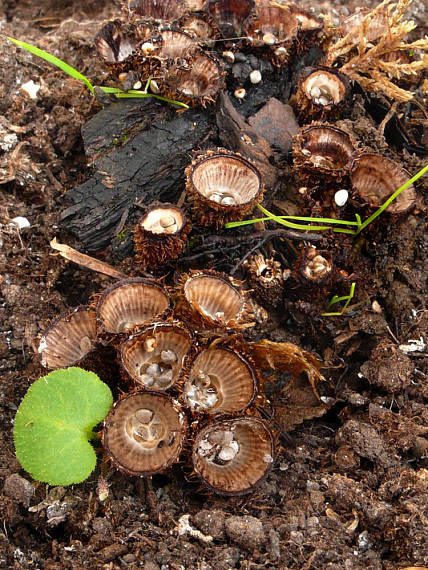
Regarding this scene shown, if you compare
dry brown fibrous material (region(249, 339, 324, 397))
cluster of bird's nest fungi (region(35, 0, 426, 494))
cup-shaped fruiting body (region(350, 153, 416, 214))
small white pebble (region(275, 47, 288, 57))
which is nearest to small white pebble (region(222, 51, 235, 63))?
cluster of bird's nest fungi (region(35, 0, 426, 494))

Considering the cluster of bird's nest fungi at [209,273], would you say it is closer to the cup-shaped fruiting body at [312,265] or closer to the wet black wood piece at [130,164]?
the cup-shaped fruiting body at [312,265]

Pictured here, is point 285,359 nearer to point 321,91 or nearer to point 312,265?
point 312,265

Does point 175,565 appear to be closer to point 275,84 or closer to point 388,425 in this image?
point 388,425

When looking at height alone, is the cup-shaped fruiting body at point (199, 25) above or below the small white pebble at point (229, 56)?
above

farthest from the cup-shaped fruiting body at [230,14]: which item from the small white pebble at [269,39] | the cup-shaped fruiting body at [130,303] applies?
the cup-shaped fruiting body at [130,303]

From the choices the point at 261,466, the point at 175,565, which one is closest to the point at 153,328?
the point at 261,466

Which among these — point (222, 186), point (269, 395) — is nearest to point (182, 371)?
point (269, 395)

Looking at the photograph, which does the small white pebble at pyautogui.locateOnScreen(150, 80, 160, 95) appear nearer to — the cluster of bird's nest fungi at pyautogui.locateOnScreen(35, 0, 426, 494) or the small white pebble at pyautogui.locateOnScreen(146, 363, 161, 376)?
the cluster of bird's nest fungi at pyautogui.locateOnScreen(35, 0, 426, 494)
